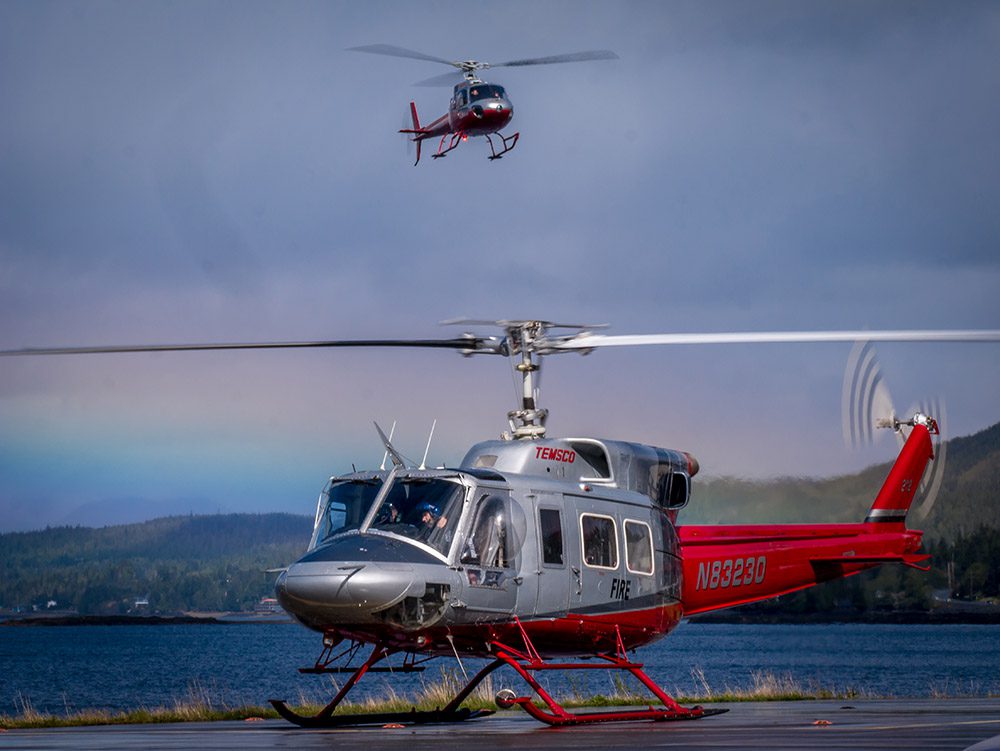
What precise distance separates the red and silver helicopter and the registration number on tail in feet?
0.13

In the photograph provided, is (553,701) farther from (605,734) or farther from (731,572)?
(731,572)

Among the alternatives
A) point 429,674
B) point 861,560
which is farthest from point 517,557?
point 429,674

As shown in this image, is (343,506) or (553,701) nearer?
(553,701)

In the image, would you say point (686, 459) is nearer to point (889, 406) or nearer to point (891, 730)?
point (889, 406)

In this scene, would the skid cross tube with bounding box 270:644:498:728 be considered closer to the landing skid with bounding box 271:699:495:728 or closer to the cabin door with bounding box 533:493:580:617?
the landing skid with bounding box 271:699:495:728

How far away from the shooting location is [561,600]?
16578mm

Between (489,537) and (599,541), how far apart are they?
193 centimetres

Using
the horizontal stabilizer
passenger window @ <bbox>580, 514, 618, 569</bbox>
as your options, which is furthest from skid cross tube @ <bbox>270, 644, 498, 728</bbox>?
the horizontal stabilizer

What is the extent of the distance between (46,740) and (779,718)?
331 inches

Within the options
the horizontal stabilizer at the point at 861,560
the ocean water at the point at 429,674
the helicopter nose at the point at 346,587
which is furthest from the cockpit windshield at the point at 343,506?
the ocean water at the point at 429,674

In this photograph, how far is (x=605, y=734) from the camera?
1405 cm

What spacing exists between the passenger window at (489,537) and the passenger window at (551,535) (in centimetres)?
60

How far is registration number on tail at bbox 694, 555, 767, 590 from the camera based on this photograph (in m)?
19.5

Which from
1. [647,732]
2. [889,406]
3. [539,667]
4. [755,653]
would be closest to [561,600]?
[539,667]
